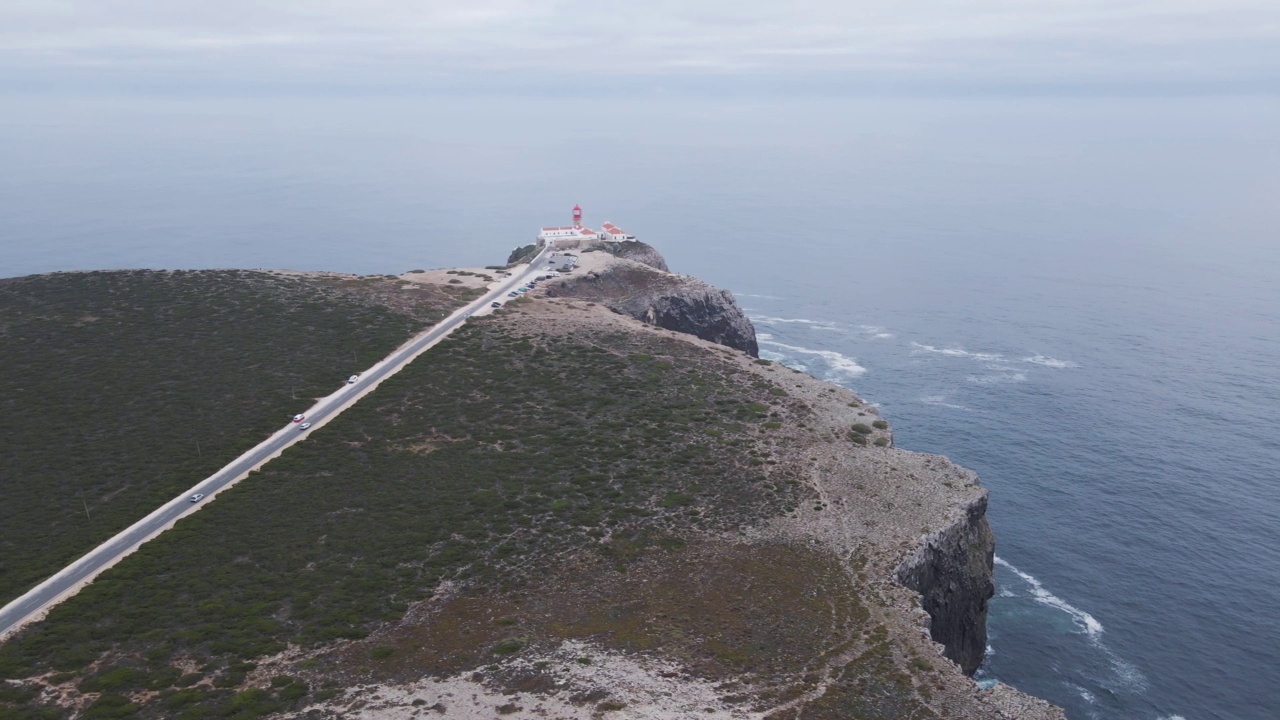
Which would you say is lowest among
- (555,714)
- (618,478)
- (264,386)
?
(555,714)

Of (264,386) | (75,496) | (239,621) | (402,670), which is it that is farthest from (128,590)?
(264,386)

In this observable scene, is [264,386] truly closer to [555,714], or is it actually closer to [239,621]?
[239,621]

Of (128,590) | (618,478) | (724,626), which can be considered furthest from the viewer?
(618,478)

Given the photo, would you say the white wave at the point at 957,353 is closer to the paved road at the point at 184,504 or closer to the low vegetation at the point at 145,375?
the low vegetation at the point at 145,375

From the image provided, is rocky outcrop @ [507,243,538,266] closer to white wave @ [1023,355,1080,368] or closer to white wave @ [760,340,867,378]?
white wave @ [760,340,867,378]

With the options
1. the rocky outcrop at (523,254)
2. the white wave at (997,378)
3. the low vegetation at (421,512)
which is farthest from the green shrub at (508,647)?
the white wave at (997,378)

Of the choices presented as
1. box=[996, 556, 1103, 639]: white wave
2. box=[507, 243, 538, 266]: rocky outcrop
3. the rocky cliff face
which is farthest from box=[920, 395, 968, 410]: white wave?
box=[507, 243, 538, 266]: rocky outcrop
